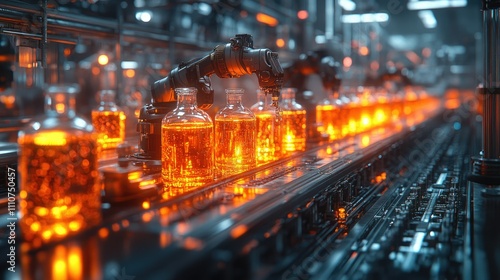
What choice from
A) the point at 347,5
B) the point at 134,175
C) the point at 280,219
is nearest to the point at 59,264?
the point at 134,175

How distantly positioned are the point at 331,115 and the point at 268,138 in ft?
4.25

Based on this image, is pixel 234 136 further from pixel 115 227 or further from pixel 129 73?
pixel 129 73

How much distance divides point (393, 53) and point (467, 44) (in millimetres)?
1663

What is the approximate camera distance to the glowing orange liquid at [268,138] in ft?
7.99

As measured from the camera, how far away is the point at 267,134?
2.50 metres

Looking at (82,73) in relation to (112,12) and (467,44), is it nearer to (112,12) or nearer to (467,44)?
(112,12)

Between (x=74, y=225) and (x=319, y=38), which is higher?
(x=319, y=38)

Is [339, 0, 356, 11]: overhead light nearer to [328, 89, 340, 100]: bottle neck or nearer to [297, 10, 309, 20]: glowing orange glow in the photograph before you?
[297, 10, 309, 20]: glowing orange glow

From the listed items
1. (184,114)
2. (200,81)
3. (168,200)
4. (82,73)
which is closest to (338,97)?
(200,81)

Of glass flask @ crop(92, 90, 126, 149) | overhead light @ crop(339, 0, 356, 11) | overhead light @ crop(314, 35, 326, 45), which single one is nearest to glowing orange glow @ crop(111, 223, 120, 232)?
glass flask @ crop(92, 90, 126, 149)

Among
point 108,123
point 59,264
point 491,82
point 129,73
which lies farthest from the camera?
point 129,73

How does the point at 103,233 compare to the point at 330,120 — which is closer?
the point at 103,233

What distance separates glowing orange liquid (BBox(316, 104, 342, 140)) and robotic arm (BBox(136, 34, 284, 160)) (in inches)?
57.7

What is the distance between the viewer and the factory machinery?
1.06 meters
